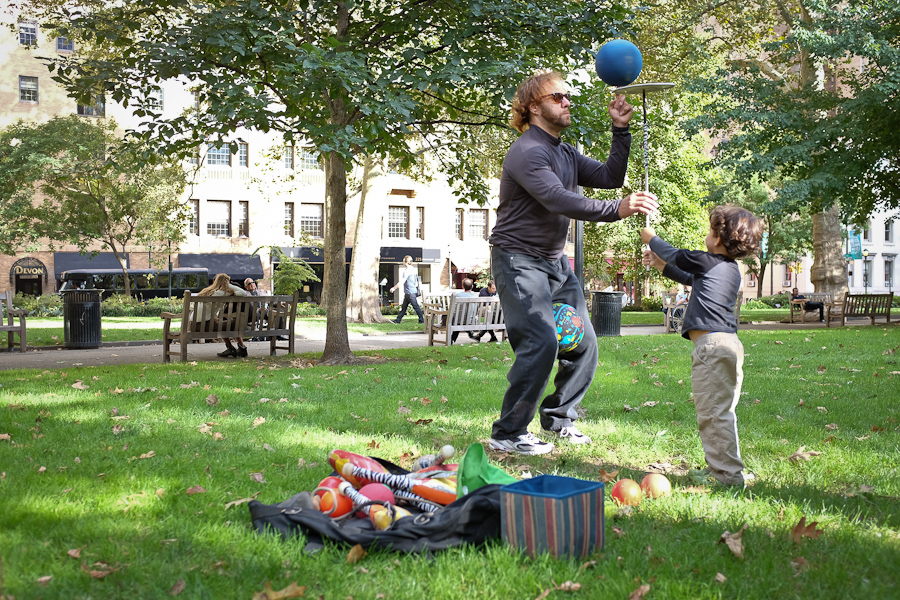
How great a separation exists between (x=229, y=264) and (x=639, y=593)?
40725 mm

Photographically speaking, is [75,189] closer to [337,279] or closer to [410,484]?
[337,279]

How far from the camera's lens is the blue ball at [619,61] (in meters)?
4.65

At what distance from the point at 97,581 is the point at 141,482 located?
1247 mm

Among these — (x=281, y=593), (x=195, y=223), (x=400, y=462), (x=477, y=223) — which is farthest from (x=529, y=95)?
(x=477, y=223)

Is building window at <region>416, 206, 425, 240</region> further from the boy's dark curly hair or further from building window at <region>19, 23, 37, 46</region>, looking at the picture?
the boy's dark curly hair

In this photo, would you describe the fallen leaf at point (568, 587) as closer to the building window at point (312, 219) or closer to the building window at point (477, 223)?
Result: the building window at point (312, 219)

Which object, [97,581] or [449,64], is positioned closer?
[97,581]

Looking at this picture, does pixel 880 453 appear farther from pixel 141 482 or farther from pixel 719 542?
pixel 141 482

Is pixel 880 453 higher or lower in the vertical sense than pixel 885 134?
lower

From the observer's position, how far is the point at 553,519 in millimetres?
2709

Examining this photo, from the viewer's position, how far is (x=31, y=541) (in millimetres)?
2875

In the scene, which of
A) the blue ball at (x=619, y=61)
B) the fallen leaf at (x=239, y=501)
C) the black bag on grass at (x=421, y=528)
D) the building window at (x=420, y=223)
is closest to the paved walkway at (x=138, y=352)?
the fallen leaf at (x=239, y=501)

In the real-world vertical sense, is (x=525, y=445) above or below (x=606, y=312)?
below

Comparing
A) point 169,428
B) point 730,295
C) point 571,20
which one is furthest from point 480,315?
point 730,295
